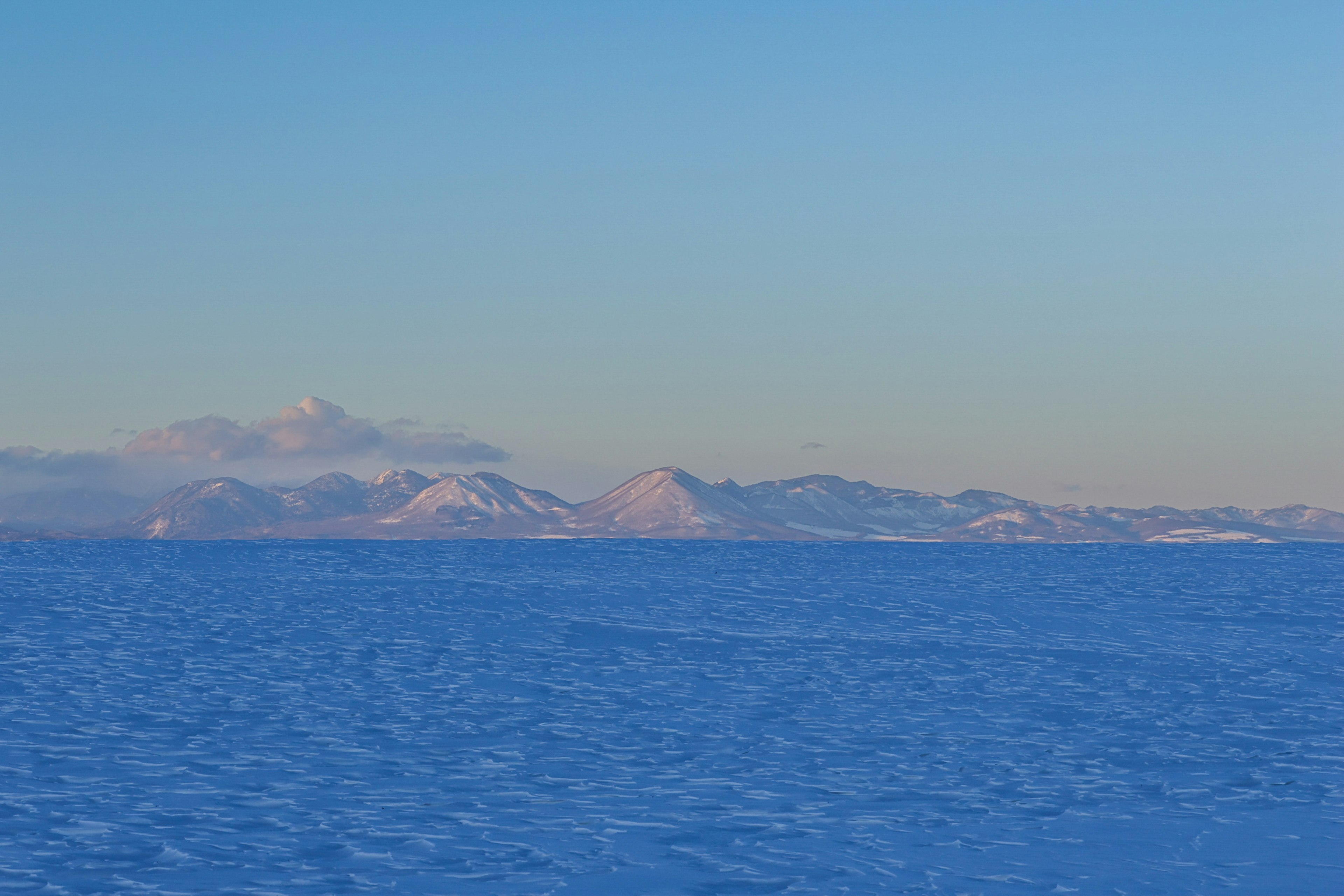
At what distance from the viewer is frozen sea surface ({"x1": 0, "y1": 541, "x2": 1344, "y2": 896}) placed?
20.2 meters

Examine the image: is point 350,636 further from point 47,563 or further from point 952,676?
point 47,563

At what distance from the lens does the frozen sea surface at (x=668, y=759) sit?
20.2 meters

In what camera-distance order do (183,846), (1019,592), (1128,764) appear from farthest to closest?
A: (1019,592)
(1128,764)
(183,846)

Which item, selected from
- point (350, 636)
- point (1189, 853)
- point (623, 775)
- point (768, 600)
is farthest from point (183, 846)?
point (768, 600)

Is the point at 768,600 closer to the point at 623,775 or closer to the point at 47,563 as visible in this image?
the point at 623,775

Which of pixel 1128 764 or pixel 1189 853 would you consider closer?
pixel 1189 853

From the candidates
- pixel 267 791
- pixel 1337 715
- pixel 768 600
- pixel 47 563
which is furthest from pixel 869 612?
pixel 47 563

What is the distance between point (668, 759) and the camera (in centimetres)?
2888

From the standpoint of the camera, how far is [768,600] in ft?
297

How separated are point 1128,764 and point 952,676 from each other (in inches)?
Answer: 651

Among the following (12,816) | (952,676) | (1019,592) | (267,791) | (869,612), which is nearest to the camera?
(12,816)

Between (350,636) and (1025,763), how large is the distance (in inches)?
1568

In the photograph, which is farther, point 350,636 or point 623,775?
point 350,636

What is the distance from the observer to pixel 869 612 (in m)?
78.7
